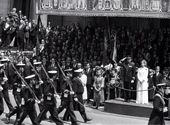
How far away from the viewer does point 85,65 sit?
1709 cm

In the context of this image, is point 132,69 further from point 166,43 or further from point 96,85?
point 166,43

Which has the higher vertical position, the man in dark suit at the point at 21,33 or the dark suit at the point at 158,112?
the man in dark suit at the point at 21,33

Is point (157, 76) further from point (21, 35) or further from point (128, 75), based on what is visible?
point (21, 35)

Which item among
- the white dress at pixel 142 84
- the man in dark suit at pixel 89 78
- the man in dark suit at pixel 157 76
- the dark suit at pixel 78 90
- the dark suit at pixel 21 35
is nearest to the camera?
the dark suit at pixel 78 90

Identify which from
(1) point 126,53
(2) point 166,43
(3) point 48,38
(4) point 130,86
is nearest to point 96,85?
(4) point 130,86

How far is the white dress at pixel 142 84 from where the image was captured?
13.8 m

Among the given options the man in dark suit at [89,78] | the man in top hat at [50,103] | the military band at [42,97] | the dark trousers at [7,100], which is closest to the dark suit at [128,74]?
the man in dark suit at [89,78]

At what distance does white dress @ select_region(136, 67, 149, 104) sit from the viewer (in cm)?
1378

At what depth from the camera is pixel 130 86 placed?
14.5 m

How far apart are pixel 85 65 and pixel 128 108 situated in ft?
13.9

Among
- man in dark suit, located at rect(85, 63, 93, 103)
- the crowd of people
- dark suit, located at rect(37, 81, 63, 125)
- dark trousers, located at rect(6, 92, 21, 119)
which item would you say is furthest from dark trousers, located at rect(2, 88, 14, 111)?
man in dark suit, located at rect(85, 63, 93, 103)

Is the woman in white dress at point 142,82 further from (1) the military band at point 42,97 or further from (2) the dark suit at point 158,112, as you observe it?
(2) the dark suit at point 158,112

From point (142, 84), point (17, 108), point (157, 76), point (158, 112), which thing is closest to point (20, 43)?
point (142, 84)

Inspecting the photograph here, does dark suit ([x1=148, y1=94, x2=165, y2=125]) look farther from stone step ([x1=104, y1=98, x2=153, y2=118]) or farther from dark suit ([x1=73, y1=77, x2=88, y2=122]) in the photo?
stone step ([x1=104, y1=98, x2=153, y2=118])
